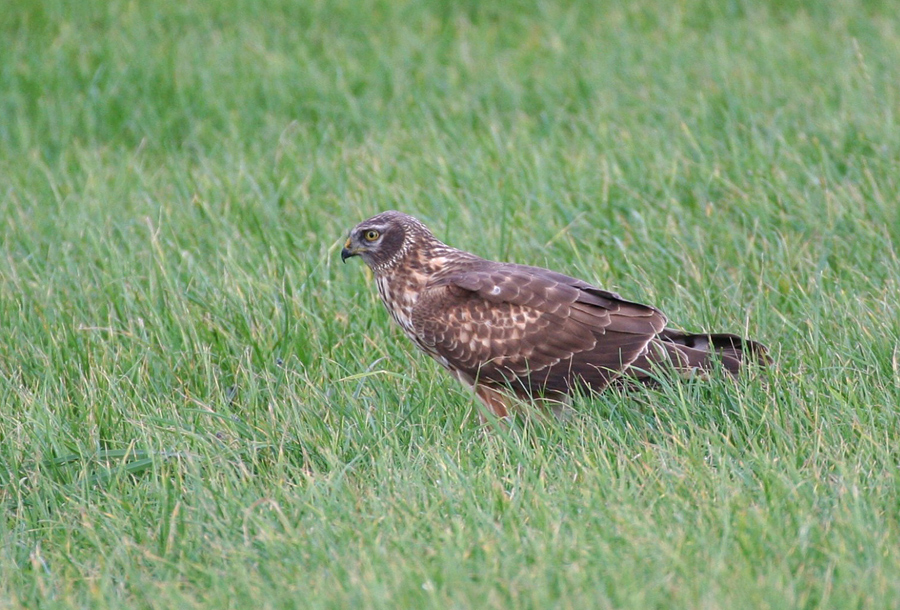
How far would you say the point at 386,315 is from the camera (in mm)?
5824

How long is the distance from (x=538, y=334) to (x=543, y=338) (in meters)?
0.03

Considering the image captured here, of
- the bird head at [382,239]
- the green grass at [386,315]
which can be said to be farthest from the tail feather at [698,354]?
the bird head at [382,239]

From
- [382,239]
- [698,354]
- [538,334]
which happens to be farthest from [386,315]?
[698,354]

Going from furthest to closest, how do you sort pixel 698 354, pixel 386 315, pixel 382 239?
1. pixel 386 315
2. pixel 382 239
3. pixel 698 354

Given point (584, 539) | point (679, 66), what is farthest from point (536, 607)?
point (679, 66)

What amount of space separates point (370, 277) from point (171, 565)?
275 centimetres

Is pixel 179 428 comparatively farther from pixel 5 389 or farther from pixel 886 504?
pixel 886 504

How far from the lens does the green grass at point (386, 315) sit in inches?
142

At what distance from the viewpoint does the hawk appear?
486cm

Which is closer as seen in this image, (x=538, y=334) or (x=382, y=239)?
(x=538, y=334)

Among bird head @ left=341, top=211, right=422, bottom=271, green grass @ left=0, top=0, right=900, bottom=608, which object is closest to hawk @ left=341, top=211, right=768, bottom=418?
green grass @ left=0, top=0, right=900, bottom=608

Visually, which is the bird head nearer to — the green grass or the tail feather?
the green grass

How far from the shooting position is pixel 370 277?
245 inches

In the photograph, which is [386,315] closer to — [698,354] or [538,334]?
[538,334]
